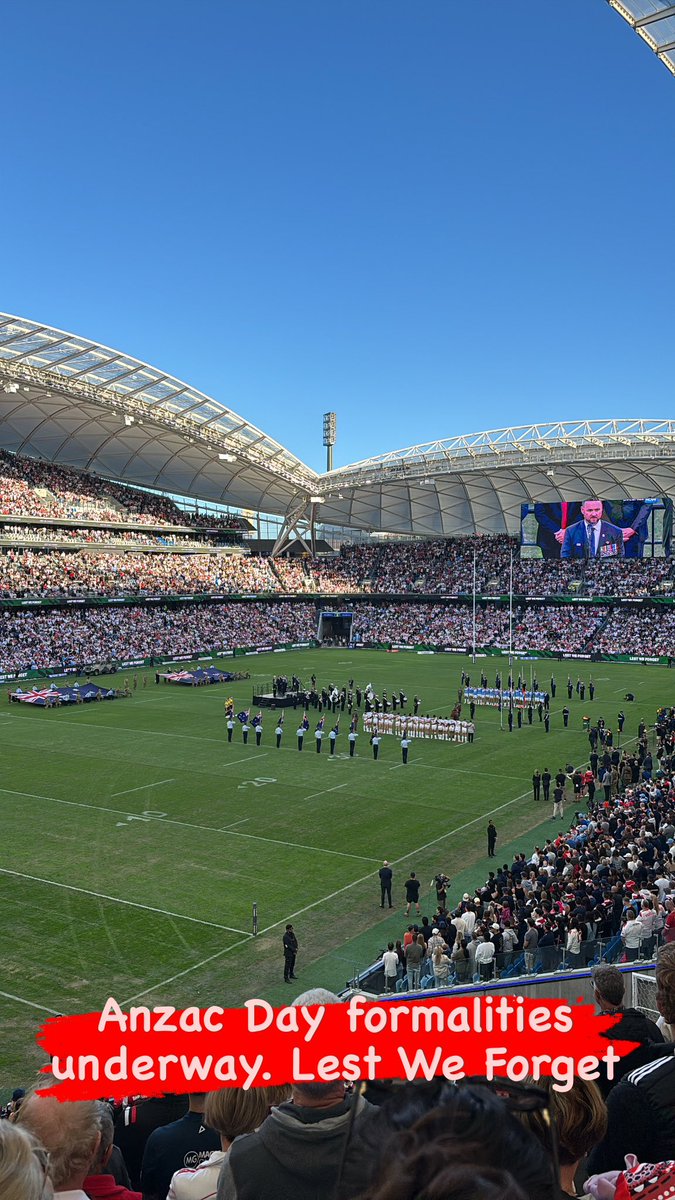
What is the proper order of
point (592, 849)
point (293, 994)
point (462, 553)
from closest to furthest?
point (293, 994) < point (592, 849) < point (462, 553)

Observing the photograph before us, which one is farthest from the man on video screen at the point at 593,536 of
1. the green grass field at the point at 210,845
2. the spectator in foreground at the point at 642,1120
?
the spectator in foreground at the point at 642,1120

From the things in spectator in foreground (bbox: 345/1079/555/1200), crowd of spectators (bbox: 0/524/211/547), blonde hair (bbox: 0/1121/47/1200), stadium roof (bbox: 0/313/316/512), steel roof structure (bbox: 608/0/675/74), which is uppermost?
stadium roof (bbox: 0/313/316/512)

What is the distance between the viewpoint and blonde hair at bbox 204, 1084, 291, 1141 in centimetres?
290

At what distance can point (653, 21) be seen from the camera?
988 centimetres

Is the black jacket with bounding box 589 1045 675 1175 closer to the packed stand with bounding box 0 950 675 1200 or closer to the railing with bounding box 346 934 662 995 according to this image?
the packed stand with bounding box 0 950 675 1200

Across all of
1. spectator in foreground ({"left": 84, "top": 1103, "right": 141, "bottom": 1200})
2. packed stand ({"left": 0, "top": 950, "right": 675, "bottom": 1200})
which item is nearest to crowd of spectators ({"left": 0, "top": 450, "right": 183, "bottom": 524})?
spectator in foreground ({"left": 84, "top": 1103, "right": 141, "bottom": 1200})

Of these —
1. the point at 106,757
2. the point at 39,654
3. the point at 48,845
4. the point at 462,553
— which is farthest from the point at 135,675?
the point at 462,553

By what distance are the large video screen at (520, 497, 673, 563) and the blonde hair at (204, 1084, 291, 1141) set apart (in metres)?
63.7

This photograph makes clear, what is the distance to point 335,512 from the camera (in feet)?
273

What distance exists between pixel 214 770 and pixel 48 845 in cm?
826

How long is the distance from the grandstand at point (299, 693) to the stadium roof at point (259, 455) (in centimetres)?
24

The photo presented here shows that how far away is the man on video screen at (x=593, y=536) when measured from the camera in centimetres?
6450

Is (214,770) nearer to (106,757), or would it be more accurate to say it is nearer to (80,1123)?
(106,757)

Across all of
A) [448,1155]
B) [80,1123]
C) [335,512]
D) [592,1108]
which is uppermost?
[335,512]
